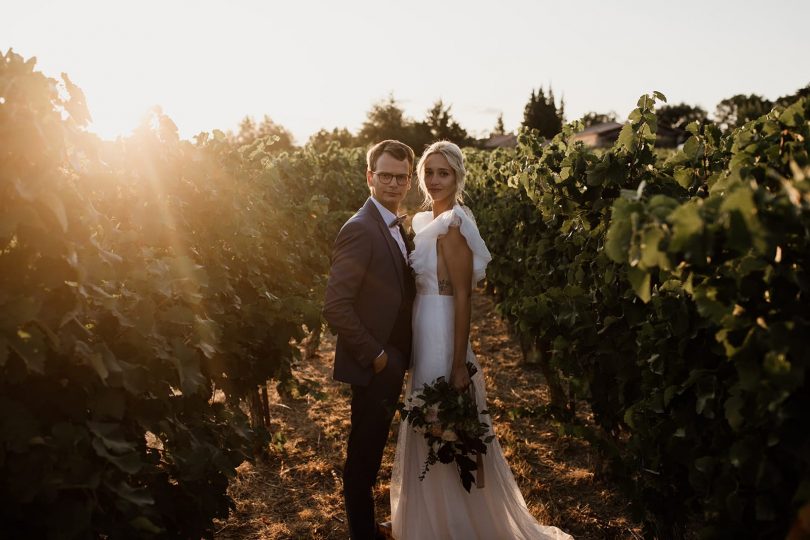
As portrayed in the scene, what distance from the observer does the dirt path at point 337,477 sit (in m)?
4.18

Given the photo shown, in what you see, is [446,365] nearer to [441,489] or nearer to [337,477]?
[441,489]

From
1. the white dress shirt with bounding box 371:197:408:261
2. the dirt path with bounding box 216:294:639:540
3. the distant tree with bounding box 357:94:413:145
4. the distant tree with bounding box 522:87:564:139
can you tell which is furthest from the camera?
the distant tree with bounding box 522:87:564:139

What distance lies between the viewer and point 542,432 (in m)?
5.84

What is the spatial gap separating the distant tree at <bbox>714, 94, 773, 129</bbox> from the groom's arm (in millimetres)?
58344

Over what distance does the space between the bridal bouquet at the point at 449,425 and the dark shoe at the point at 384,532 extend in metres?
0.73

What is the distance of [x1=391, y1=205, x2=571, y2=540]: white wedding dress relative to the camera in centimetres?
345

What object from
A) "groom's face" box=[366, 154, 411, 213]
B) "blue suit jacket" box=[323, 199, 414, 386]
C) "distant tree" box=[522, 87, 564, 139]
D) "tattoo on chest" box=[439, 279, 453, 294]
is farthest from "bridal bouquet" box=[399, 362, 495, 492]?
"distant tree" box=[522, 87, 564, 139]

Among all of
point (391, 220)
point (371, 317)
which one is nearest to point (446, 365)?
point (371, 317)

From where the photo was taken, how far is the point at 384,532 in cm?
377

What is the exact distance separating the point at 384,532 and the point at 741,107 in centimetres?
8922

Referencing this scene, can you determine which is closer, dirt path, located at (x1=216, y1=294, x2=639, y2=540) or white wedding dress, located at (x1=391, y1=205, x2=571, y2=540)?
white wedding dress, located at (x1=391, y1=205, x2=571, y2=540)

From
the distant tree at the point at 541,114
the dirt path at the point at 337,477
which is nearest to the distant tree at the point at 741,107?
the distant tree at the point at 541,114

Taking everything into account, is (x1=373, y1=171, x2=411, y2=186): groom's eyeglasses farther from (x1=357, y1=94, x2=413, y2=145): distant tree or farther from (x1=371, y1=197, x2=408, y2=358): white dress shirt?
(x1=357, y1=94, x2=413, y2=145): distant tree

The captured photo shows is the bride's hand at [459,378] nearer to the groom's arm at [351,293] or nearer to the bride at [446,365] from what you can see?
the bride at [446,365]
